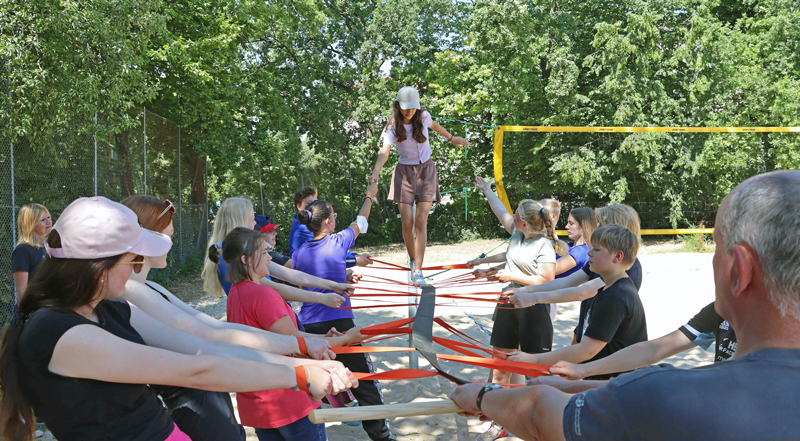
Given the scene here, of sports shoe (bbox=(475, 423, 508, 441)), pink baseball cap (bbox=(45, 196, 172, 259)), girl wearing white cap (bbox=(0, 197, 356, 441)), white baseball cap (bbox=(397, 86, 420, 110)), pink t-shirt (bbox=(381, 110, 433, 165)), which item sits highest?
white baseball cap (bbox=(397, 86, 420, 110))

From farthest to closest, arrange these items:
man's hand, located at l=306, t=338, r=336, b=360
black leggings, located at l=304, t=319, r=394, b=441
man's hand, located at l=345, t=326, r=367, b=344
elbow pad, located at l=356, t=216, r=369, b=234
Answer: elbow pad, located at l=356, t=216, r=369, b=234, black leggings, located at l=304, t=319, r=394, b=441, man's hand, located at l=345, t=326, r=367, b=344, man's hand, located at l=306, t=338, r=336, b=360

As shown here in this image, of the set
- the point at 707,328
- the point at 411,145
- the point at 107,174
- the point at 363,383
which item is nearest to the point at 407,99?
the point at 411,145

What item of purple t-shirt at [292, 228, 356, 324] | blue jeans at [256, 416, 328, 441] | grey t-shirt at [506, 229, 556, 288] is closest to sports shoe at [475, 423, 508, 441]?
grey t-shirt at [506, 229, 556, 288]

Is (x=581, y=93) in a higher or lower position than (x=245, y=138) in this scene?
higher

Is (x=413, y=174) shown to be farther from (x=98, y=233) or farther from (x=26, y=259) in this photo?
(x=98, y=233)

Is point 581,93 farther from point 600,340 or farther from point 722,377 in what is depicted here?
point 722,377

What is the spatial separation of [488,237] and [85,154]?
540 inches

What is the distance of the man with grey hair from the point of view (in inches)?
38.3

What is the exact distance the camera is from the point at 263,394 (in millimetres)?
2391

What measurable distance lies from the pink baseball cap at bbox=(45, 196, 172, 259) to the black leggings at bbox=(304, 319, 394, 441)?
217 centimetres

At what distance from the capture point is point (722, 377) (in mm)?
1009

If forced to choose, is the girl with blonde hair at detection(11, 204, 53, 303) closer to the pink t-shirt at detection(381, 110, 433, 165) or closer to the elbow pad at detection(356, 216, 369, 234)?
the elbow pad at detection(356, 216, 369, 234)

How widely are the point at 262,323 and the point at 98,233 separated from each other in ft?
3.84

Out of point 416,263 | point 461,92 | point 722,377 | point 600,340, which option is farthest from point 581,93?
point 722,377
